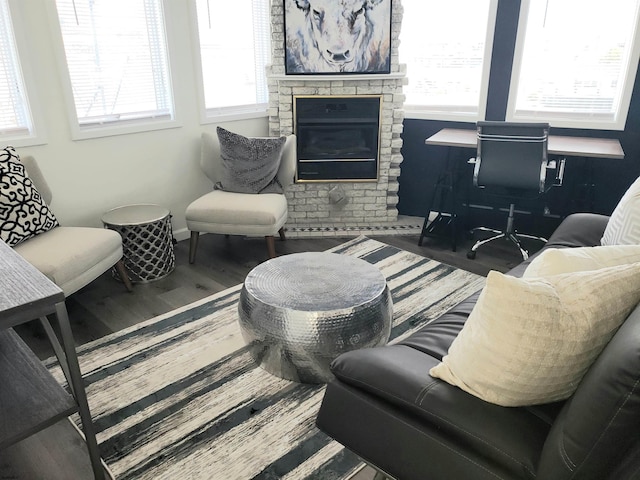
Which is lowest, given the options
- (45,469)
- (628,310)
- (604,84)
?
(45,469)

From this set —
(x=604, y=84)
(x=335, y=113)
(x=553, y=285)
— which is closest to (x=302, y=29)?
(x=335, y=113)

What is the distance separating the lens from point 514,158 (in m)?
3.12

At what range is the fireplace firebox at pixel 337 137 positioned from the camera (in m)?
3.90

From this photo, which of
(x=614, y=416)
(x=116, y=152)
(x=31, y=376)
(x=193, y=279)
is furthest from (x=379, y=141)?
(x=614, y=416)

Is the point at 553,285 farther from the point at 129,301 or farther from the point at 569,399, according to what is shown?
the point at 129,301

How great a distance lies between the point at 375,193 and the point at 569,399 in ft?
10.3

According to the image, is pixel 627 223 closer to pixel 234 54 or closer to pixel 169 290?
pixel 169 290

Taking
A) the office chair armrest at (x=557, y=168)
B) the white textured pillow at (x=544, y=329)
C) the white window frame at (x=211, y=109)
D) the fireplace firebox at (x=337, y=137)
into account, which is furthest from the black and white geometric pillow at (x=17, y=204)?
the office chair armrest at (x=557, y=168)

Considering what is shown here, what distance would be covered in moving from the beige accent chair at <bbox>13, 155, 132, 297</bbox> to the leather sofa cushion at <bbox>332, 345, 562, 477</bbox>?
169 cm

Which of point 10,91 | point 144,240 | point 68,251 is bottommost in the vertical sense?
point 144,240

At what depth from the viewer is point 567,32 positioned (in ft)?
11.1

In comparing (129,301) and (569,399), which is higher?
(569,399)

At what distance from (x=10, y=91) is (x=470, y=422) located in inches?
117

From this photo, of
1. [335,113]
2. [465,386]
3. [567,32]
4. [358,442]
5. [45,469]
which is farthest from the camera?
[335,113]
